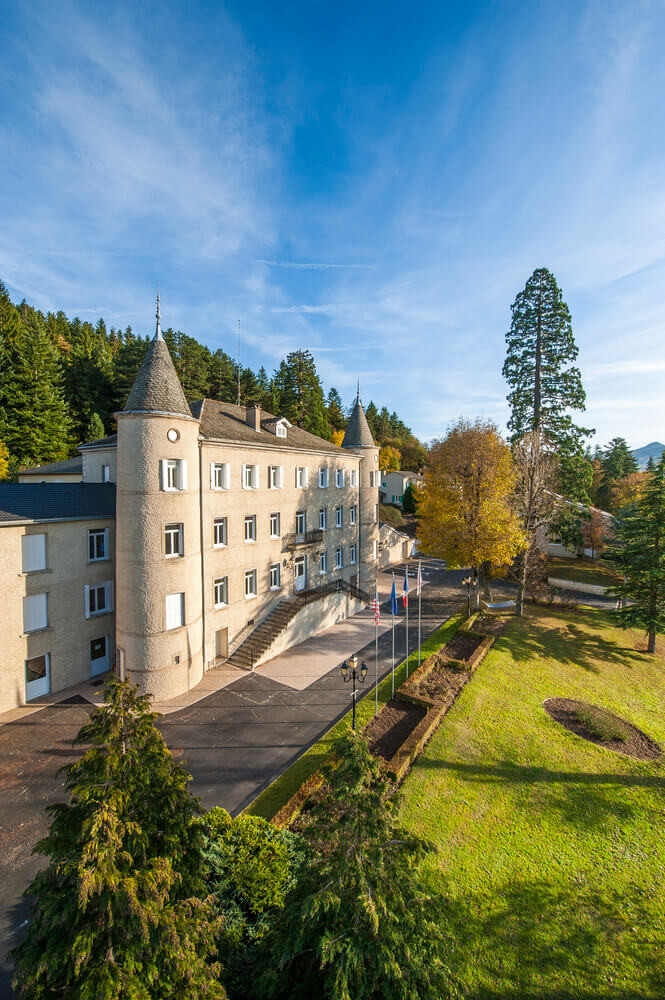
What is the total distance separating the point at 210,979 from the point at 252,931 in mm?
3355

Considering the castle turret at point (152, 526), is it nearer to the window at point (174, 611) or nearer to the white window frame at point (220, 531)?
the window at point (174, 611)

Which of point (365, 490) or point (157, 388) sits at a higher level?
point (157, 388)

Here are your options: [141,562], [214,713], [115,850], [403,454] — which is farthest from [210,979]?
[403,454]

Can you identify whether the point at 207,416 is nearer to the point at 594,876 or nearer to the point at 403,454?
the point at 594,876

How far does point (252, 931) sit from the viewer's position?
23.4 ft

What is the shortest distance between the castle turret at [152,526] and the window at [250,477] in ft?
15.1

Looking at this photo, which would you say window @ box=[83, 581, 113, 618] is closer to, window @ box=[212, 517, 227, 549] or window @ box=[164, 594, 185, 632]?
window @ box=[164, 594, 185, 632]

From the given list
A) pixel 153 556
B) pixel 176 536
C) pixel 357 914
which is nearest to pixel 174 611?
pixel 153 556

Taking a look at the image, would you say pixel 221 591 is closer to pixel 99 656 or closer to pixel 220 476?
pixel 220 476

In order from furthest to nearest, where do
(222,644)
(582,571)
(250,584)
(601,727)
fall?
(582,571), (250,584), (222,644), (601,727)

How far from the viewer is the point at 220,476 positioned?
21.7 meters

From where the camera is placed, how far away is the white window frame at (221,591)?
2144cm

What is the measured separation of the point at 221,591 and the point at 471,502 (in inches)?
663

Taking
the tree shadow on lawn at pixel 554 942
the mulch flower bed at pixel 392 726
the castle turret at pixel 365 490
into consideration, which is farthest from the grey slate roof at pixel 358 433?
the tree shadow on lawn at pixel 554 942
